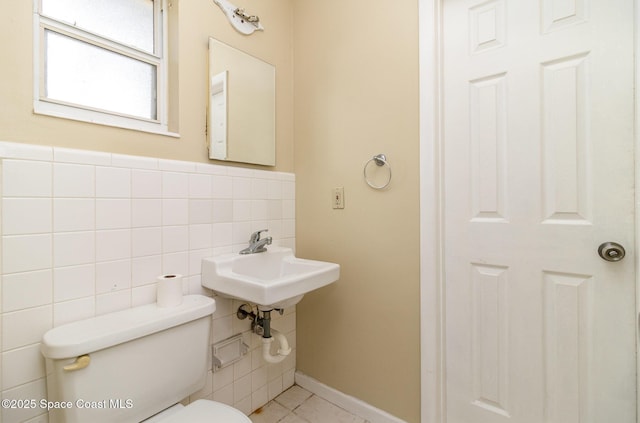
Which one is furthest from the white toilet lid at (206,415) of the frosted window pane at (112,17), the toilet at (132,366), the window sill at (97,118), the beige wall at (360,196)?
the frosted window pane at (112,17)

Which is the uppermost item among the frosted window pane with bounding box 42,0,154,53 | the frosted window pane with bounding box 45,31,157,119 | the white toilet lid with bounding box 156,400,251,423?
the frosted window pane with bounding box 42,0,154,53

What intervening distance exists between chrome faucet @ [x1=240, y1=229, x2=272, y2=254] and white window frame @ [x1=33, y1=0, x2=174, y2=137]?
593 millimetres

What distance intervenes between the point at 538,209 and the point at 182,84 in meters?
1.55

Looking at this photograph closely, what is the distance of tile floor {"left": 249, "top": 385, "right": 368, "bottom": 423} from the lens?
1.50m

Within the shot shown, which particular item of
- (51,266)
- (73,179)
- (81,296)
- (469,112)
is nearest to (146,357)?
(81,296)

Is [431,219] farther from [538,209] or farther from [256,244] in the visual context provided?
[256,244]

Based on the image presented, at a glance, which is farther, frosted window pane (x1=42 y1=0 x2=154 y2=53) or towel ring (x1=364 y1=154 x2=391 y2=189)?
towel ring (x1=364 y1=154 x2=391 y2=189)

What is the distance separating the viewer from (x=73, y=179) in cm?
98

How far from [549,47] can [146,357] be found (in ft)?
5.89

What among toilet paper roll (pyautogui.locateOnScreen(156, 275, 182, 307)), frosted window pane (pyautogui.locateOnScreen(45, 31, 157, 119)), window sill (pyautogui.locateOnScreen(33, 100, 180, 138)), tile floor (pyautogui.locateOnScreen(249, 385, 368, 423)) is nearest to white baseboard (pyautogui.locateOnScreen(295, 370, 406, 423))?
tile floor (pyautogui.locateOnScreen(249, 385, 368, 423))

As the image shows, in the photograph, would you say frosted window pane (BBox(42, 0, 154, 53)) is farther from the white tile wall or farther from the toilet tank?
the toilet tank

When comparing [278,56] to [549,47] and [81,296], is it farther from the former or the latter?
[81,296]

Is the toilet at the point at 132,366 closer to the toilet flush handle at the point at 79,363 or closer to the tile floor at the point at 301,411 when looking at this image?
the toilet flush handle at the point at 79,363

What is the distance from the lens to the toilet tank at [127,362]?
83 centimetres
